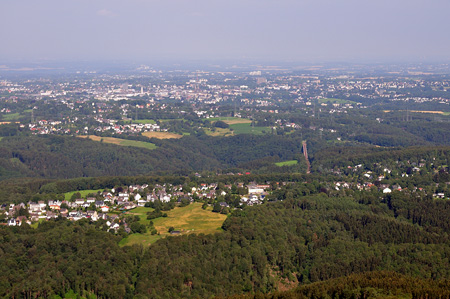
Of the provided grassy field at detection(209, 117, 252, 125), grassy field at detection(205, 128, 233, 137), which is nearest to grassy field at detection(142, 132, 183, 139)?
grassy field at detection(205, 128, 233, 137)

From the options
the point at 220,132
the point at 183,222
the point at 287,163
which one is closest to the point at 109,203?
the point at 183,222

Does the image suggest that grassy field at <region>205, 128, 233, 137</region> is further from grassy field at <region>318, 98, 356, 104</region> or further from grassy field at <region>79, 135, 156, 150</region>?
grassy field at <region>318, 98, 356, 104</region>

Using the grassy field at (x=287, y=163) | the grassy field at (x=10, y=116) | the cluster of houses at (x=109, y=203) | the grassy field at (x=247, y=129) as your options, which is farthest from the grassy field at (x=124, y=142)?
the cluster of houses at (x=109, y=203)

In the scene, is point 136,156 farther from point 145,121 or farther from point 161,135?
point 145,121

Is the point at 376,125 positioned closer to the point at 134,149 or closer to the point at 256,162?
the point at 256,162

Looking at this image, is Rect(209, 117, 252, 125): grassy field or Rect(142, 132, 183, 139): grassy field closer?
Rect(142, 132, 183, 139): grassy field

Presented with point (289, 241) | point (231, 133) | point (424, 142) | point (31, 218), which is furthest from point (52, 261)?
point (424, 142)
